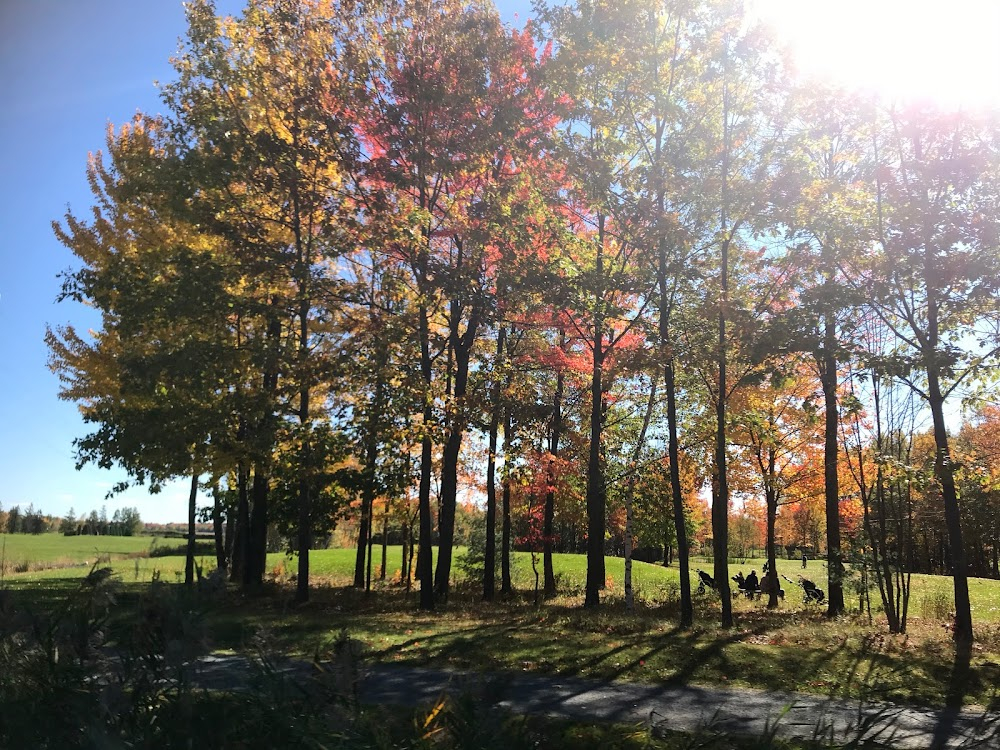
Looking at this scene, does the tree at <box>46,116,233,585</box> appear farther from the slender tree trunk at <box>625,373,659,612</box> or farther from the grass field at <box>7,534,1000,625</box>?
the slender tree trunk at <box>625,373,659,612</box>

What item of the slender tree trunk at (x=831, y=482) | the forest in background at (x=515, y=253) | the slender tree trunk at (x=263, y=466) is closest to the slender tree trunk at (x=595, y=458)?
the forest in background at (x=515, y=253)

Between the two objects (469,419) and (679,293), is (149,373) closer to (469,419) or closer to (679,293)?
(469,419)

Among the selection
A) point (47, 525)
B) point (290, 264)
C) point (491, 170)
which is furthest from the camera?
point (47, 525)

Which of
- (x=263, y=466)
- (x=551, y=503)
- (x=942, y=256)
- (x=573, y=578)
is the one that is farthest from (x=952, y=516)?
(x=573, y=578)

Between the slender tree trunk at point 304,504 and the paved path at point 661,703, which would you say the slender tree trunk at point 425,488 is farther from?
the paved path at point 661,703

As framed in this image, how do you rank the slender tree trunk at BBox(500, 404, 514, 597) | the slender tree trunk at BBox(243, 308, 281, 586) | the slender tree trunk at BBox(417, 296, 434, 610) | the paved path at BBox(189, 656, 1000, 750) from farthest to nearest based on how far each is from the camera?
the slender tree trunk at BBox(500, 404, 514, 597) < the slender tree trunk at BBox(417, 296, 434, 610) < the slender tree trunk at BBox(243, 308, 281, 586) < the paved path at BBox(189, 656, 1000, 750)

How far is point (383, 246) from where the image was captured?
1485cm

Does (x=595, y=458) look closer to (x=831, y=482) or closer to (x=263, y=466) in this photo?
(x=831, y=482)

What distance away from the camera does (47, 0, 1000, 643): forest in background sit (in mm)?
12000

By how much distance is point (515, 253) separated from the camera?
14.5 m

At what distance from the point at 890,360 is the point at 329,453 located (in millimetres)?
10571

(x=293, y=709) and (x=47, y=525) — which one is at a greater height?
(x=293, y=709)

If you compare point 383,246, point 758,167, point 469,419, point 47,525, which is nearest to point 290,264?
point 383,246

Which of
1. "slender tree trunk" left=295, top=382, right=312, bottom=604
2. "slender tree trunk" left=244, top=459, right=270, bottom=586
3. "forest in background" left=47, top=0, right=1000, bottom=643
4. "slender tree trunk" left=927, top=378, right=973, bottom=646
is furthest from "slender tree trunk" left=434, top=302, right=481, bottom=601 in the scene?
"slender tree trunk" left=927, top=378, right=973, bottom=646
